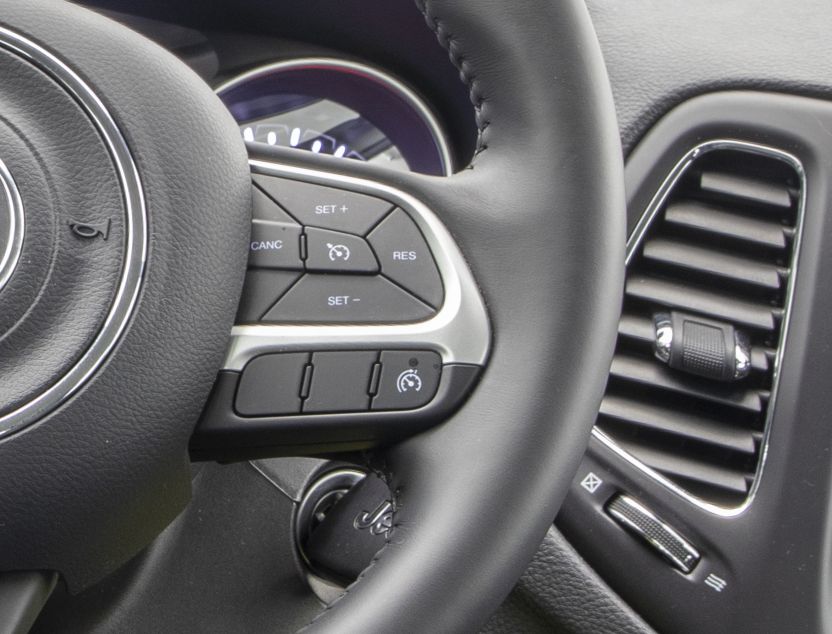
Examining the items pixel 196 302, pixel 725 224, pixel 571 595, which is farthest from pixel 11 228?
pixel 725 224

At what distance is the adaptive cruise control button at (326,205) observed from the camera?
0.75m

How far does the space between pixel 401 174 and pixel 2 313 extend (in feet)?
0.99

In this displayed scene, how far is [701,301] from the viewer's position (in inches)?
41.9

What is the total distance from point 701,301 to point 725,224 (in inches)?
3.6

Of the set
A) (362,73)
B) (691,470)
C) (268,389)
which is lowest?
(691,470)

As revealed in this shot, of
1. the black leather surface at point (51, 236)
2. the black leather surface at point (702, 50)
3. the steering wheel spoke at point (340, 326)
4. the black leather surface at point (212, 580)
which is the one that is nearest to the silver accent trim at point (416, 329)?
the steering wheel spoke at point (340, 326)

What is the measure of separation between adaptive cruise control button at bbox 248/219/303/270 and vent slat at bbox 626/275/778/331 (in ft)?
1.48

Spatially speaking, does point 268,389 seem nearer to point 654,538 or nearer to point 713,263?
point 654,538

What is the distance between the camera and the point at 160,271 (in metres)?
0.69

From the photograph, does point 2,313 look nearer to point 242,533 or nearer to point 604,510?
point 242,533

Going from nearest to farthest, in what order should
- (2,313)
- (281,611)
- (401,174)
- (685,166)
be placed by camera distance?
(2,313), (401,174), (281,611), (685,166)

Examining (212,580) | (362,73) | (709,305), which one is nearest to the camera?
(212,580)

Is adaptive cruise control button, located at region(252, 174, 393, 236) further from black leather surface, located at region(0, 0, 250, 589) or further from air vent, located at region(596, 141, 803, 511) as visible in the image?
air vent, located at region(596, 141, 803, 511)

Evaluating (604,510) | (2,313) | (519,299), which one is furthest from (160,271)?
(604,510)
